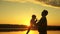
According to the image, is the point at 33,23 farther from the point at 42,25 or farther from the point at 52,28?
the point at 52,28

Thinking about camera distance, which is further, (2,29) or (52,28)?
(52,28)

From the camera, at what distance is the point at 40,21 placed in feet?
6.40

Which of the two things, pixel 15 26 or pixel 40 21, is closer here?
pixel 40 21

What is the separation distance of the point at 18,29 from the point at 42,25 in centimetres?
55

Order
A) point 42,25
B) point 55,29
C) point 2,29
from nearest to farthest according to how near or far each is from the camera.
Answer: point 42,25, point 2,29, point 55,29

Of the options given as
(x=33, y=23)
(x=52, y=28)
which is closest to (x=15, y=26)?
(x=33, y=23)

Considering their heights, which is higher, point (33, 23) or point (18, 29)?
point (33, 23)

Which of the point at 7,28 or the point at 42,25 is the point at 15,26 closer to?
the point at 7,28

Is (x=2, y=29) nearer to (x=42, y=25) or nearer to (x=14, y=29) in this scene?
(x=14, y=29)

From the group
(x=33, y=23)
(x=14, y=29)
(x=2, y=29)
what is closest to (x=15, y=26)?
(x=14, y=29)

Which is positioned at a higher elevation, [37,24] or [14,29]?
[37,24]

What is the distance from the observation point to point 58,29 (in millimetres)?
2406

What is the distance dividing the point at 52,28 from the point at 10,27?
0.68m

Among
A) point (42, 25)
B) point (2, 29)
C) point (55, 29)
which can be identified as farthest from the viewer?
point (55, 29)
